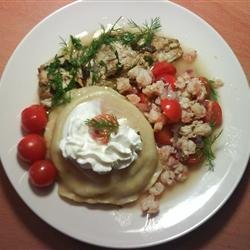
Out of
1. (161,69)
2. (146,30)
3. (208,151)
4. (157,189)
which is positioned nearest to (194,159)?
(208,151)

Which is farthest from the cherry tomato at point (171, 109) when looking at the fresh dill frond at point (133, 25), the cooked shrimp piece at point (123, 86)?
the fresh dill frond at point (133, 25)

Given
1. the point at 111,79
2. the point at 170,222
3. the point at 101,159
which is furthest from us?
the point at 111,79

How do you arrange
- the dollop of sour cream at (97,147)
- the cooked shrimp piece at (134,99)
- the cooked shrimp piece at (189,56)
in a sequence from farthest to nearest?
the cooked shrimp piece at (189,56), the cooked shrimp piece at (134,99), the dollop of sour cream at (97,147)

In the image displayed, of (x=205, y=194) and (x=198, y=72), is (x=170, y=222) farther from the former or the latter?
(x=198, y=72)

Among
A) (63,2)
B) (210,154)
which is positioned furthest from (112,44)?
(210,154)

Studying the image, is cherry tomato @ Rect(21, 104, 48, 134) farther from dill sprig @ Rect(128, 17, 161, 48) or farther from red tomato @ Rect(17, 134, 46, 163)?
dill sprig @ Rect(128, 17, 161, 48)

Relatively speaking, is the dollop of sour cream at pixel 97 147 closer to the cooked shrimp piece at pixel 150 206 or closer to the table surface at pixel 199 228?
the cooked shrimp piece at pixel 150 206
